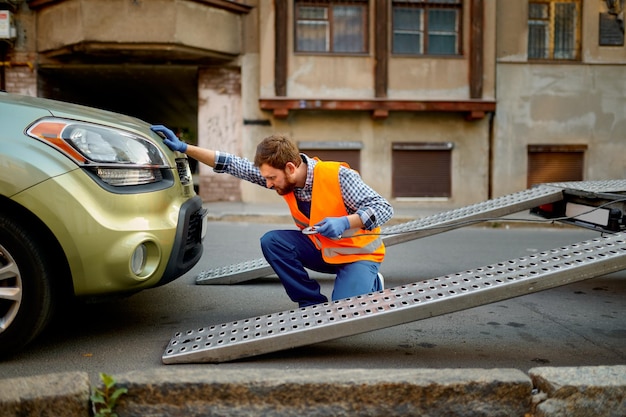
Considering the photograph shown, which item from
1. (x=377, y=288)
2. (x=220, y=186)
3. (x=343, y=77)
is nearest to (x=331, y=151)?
(x=343, y=77)

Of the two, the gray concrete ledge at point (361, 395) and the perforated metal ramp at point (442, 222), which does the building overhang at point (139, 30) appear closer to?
the perforated metal ramp at point (442, 222)

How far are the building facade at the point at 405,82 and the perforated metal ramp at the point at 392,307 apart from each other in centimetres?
1133

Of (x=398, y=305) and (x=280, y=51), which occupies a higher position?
(x=280, y=51)

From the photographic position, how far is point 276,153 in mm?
3326

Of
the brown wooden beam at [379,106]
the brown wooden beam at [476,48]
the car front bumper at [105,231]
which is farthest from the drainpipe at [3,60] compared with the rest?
the car front bumper at [105,231]

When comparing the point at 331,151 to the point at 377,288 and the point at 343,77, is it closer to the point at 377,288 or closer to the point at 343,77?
the point at 343,77

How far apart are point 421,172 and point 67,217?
12629mm

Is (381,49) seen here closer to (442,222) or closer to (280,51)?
(280,51)

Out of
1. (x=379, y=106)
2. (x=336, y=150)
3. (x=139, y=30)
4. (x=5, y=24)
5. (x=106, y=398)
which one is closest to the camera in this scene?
(x=106, y=398)

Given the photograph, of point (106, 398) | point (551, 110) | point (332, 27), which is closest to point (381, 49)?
point (332, 27)

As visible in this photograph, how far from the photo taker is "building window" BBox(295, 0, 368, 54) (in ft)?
47.2

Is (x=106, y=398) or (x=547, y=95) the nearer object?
(x=106, y=398)

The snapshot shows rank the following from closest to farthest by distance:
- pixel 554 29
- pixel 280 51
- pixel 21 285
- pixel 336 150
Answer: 1. pixel 21 285
2. pixel 280 51
3. pixel 336 150
4. pixel 554 29

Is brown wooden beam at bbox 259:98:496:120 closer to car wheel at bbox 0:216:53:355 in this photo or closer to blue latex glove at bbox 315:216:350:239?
blue latex glove at bbox 315:216:350:239
